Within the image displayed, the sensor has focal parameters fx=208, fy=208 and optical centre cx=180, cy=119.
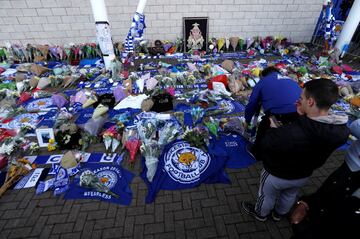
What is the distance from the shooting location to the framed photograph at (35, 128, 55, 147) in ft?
14.6

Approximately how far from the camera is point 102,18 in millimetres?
6914

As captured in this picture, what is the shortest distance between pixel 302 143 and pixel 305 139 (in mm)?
50

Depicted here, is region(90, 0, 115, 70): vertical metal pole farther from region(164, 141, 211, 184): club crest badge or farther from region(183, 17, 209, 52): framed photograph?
region(164, 141, 211, 184): club crest badge

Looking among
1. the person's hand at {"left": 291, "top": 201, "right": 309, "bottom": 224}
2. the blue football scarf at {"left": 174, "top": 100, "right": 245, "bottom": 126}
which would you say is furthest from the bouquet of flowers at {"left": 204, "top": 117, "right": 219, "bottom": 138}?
the person's hand at {"left": 291, "top": 201, "right": 309, "bottom": 224}

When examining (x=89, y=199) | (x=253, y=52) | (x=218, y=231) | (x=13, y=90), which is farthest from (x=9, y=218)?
(x=253, y=52)

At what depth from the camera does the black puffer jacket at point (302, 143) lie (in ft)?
6.40

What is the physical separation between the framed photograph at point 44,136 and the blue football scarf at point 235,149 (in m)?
3.50

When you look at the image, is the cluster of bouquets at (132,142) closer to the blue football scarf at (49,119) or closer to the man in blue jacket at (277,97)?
the blue football scarf at (49,119)

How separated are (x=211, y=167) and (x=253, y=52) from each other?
762 centimetres

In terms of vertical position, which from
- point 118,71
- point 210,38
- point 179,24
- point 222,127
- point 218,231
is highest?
point 179,24

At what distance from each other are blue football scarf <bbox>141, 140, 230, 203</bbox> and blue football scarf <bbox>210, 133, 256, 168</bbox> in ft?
0.42

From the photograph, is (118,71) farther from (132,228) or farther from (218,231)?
(218,231)

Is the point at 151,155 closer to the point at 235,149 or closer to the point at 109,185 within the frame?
the point at 109,185

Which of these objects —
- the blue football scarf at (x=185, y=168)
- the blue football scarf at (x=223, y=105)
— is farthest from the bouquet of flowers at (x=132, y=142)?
the blue football scarf at (x=223, y=105)
